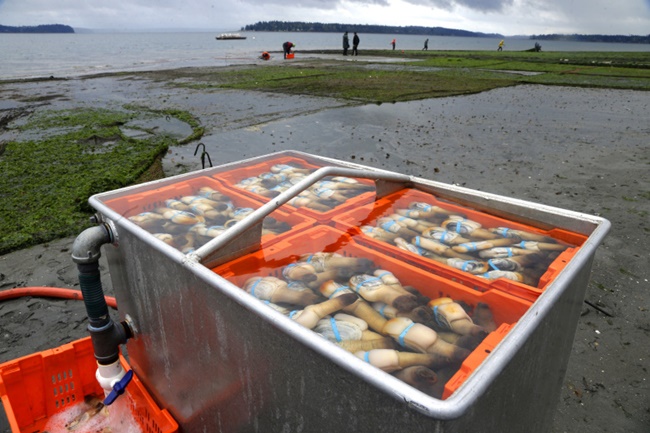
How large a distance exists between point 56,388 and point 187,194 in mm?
1590

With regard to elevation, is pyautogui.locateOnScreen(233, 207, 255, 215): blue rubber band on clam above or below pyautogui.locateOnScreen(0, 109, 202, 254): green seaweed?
above

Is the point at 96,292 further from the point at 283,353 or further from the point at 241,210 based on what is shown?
the point at 283,353

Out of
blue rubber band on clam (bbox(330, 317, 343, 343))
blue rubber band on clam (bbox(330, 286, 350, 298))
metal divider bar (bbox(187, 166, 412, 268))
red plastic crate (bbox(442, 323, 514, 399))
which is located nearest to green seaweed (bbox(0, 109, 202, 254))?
metal divider bar (bbox(187, 166, 412, 268))

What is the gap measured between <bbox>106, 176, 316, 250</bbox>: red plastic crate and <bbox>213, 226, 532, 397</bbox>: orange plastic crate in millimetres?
130

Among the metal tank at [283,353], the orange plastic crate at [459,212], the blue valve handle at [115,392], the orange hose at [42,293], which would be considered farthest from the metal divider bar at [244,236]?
the orange hose at [42,293]

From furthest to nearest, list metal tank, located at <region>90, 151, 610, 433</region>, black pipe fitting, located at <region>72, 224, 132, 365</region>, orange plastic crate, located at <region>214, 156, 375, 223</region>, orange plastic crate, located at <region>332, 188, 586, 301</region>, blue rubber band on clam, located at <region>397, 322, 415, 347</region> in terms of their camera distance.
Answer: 1. orange plastic crate, located at <region>214, 156, 375, 223</region>
2. black pipe fitting, located at <region>72, 224, 132, 365</region>
3. orange plastic crate, located at <region>332, 188, 586, 301</region>
4. blue rubber band on clam, located at <region>397, 322, 415, 347</region>
5. metal tank, located at <region>90, 151, 610, 433</region>

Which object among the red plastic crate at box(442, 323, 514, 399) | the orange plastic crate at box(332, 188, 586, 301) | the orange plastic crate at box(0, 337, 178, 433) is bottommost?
the orange plastic crate at box(0, 337, 178, 433)

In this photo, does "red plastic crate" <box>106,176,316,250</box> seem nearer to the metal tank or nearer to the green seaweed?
the metal tank

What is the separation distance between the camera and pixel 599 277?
4184mm

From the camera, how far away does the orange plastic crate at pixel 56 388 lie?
2627 mm

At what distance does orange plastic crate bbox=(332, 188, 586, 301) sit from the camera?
186 cm

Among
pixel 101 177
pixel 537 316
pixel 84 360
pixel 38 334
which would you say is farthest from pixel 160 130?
pixel 537 316

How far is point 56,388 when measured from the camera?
2.86m

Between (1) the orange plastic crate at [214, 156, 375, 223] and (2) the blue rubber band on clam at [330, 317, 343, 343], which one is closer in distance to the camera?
(2) the blue rubber band on clam at [330, 317, 343, 343]
